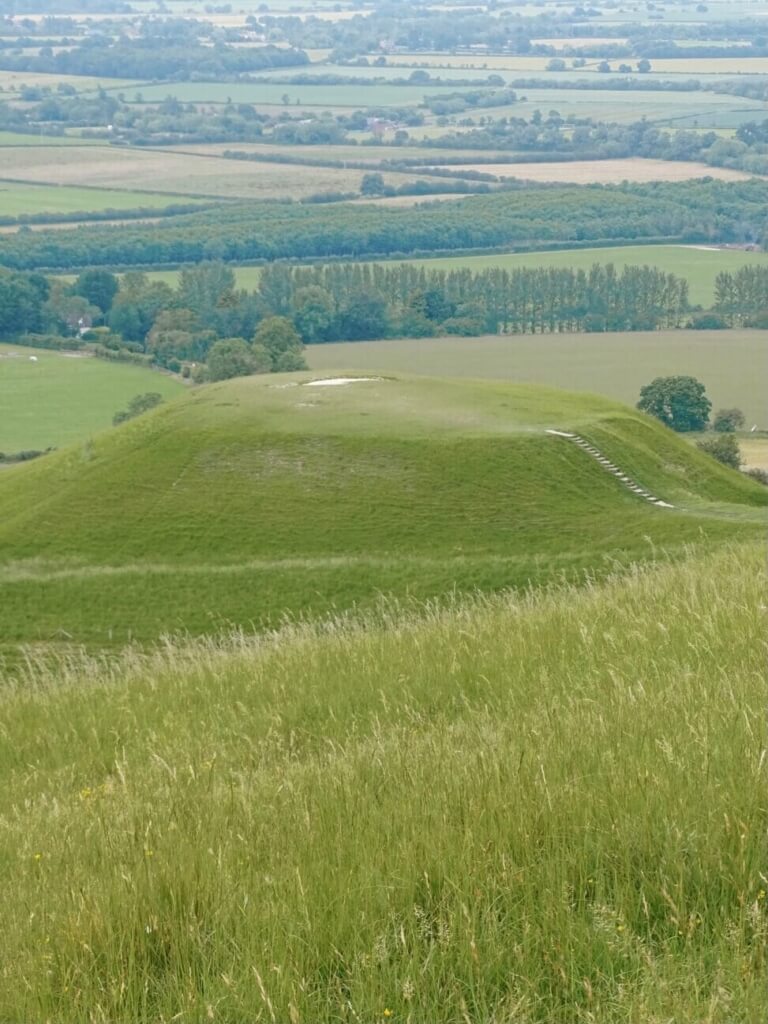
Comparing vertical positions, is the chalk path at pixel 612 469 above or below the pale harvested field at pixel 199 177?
below

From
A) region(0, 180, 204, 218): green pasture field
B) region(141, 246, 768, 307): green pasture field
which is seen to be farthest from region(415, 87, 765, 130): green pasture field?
region(0, 180, 204, 218): green pasture field

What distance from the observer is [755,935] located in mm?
4254

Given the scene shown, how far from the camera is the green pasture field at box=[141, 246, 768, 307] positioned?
409 ft

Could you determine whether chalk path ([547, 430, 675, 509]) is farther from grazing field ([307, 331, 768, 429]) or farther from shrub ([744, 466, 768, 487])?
grazing field ([307, 331, 768, 429])

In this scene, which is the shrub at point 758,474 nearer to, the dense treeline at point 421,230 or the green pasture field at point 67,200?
the dense treeline at point 421,230

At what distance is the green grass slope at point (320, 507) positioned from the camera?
41.8 metres

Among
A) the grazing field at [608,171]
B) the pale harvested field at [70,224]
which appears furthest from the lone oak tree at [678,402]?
the pale harvested field at [70,224]

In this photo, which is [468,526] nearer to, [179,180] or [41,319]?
[41,319]

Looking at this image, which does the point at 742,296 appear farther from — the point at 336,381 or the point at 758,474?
the point at 336,381

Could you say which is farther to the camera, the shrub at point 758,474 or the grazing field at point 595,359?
the grazing field at point 595,359

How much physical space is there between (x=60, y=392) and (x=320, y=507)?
2193 inches

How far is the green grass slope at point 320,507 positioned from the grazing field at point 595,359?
79.1 feet

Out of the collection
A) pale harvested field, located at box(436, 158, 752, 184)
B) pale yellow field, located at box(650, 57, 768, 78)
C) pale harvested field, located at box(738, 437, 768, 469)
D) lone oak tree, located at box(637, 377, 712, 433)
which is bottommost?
pale harvested field, located at box(738, 437, 768, 469)

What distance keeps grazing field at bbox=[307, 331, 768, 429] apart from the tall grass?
72878 millimetres
